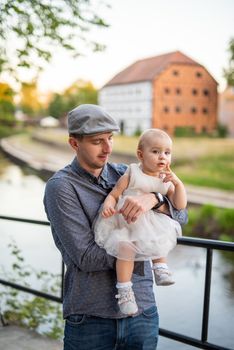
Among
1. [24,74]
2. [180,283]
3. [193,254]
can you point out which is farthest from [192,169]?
[24,74]

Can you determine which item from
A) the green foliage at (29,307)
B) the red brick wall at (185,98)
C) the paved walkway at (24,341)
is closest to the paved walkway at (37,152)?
the red brick wall at (185,98)

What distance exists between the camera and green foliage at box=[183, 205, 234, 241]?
1817cm

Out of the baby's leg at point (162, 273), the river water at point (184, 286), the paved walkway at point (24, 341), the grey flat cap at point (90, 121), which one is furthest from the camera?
the river water at point (184, 286)

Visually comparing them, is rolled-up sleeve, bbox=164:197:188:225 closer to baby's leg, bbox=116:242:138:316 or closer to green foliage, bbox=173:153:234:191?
baby's leg, bbox=116:242:138:316

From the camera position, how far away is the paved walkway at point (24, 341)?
2.28 m

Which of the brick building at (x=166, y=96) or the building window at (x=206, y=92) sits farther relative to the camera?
the building window at (x=206, y=92)

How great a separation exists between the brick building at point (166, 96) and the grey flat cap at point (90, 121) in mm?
25527

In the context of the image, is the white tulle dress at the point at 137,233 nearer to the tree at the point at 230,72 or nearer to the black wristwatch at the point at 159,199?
the black wristwatch at the point at 159,199

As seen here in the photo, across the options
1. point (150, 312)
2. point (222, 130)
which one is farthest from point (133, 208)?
point (222, 130)

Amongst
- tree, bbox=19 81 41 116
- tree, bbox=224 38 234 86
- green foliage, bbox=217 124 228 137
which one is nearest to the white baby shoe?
tree, bbox=19 81 41 116

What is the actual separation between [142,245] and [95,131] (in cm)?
32

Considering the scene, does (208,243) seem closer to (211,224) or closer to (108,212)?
(108,212)

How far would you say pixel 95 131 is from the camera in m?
1.09

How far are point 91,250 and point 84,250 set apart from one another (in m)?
0.02
